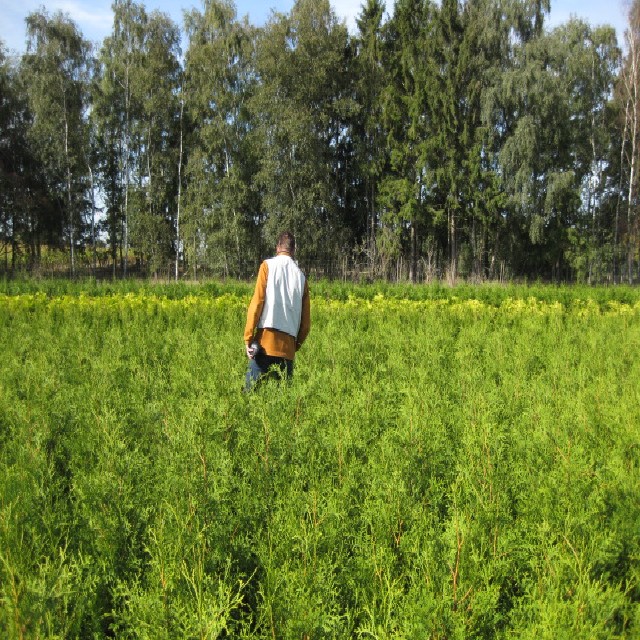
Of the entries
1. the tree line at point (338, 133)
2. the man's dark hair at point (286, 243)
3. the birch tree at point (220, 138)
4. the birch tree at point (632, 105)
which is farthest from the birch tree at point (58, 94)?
the birch tree at point (632, 105)

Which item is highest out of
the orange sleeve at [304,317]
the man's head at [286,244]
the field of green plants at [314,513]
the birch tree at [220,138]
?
the birch tree at [220,138]

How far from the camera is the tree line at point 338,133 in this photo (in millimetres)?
27734

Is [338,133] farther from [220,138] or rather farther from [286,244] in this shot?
[286,244]

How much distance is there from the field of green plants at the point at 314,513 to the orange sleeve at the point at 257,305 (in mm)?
430

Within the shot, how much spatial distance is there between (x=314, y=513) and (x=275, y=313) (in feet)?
8.40

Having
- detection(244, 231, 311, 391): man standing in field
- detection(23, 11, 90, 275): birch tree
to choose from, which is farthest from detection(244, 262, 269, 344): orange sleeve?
detection(23, 11, 90, 275): birch tree

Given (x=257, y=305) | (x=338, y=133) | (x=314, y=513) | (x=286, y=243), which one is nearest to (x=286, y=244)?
(x=286, y=243)

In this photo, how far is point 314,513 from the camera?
7.66ft

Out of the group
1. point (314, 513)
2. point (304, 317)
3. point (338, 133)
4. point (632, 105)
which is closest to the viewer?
point (314, 513)

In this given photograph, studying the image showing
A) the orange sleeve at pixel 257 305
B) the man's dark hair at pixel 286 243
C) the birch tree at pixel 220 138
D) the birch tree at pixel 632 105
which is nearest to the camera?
the orange sleeve at pixel 257 305

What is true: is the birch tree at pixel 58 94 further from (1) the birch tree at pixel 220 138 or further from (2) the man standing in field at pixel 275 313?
(2) the man standing in field at pixel 275 313

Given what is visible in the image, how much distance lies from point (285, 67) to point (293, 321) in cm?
2598

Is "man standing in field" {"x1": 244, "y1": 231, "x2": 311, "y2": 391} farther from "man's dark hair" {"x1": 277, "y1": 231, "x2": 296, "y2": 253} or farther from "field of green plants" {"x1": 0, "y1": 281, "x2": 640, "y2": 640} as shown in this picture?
"field of green plants" {"x1": 0, "y1": 281, "x2": 640, "y2": 640}

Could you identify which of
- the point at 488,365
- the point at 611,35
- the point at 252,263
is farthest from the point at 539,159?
the point at 488,365
